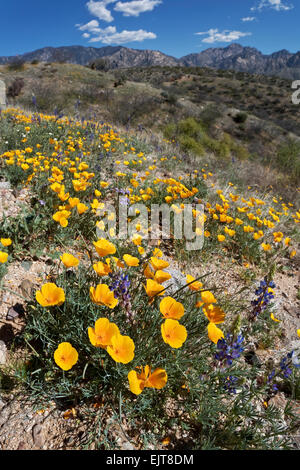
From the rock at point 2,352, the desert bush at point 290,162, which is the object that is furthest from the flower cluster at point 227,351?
the desert bush at point 290,162

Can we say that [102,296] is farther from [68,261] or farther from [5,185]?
[5,185]

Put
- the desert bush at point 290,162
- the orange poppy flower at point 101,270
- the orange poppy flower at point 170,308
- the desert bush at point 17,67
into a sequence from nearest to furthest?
the orange poppy flower at point 170,308 < the orange poppy flower at point 101,270 < the desert bush at point 290,162 < the desert bush at point 17,67

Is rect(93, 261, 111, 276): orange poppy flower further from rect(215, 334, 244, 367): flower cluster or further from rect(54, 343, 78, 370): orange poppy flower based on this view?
rect(215, 334, 244, 367): flower cluster

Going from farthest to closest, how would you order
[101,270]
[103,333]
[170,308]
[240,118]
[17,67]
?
[17,67], [240,118], [101,270], [170,308], [103,333]

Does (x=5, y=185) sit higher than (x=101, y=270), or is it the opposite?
(x=5, y=185)

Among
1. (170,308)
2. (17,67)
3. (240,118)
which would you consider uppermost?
(17,67)

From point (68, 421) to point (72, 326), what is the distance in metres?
0.54

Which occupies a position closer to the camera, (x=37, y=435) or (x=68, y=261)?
(x=37, y=435)

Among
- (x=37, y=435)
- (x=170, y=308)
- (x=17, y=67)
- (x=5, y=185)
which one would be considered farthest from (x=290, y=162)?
(x=17, y=67)

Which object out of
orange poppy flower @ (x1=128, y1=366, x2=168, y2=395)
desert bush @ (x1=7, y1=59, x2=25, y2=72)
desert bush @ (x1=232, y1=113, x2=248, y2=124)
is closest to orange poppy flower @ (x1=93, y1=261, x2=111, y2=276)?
orange poppy flower @ (x1=128, y1=366, x2=168, y2=395)

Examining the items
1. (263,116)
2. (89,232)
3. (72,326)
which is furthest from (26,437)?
(263,116)

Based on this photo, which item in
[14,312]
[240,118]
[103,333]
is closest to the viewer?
[103,333]

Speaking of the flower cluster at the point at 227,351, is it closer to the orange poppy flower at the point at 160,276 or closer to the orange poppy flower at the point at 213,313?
the orange poppy flower at the point at 213,313

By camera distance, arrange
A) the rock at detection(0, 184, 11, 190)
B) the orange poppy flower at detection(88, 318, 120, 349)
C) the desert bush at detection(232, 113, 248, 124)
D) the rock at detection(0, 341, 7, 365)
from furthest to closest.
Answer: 1. the desert bush at detection(232, 113, 248, 124)
2. the rock at detection(0, 184, 11, 190)
3. the rock at detection(0, 341, 7, 365)
4. the orange poppy flower at detection(88, 318, 120, 349)
